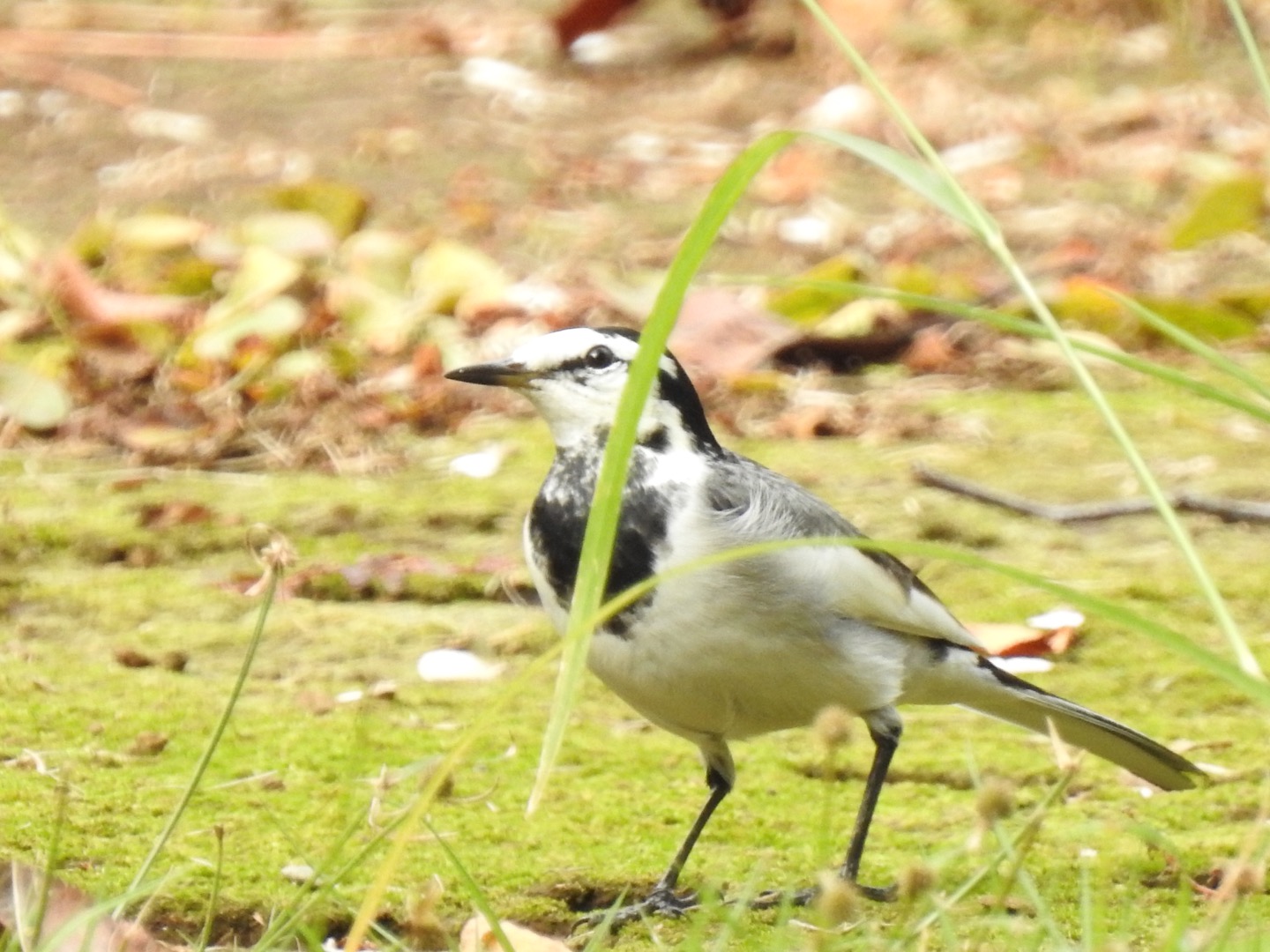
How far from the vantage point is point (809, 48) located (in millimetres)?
10258

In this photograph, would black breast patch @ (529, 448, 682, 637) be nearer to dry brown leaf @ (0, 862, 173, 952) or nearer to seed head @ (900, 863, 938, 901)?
dry brown leaf @ (0, 862, 173, 952)

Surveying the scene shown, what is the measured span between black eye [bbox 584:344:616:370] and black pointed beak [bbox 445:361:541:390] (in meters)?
0.11

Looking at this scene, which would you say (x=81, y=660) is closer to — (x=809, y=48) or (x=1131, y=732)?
(x=1131, y=732)

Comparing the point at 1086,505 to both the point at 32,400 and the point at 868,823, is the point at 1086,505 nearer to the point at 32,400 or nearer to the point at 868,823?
the point at 868,823

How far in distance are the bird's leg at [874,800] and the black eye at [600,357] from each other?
852mm

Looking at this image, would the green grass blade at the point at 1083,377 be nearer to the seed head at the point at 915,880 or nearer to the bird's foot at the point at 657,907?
the seed head at the point at 915,880

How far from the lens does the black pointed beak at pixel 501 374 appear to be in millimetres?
3932

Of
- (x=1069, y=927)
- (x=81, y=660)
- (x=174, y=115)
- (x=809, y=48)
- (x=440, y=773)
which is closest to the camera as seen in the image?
(x=440, y=773)

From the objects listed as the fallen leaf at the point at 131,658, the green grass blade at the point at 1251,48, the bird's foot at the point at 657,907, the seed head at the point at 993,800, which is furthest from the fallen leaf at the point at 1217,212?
the seed head at the point at 993,800

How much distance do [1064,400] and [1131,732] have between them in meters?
3.06

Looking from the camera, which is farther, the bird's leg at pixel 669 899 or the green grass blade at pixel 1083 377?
the bird's leg at pixel 669 899

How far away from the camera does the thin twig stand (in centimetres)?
500

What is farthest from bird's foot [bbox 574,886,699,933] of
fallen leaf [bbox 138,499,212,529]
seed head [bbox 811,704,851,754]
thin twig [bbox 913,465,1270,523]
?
fallen leaf [bbox 138,499,212,529]

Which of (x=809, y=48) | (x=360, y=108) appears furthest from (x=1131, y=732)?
(x=809, y=48)
